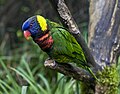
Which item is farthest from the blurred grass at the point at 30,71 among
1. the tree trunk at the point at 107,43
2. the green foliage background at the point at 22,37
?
the tree trunk at the point at 107,43

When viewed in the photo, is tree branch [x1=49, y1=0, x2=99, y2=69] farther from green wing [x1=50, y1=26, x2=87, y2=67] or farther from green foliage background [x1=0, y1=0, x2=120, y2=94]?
green foliage background [x1=0, y1=0, x2=120, y2=94]

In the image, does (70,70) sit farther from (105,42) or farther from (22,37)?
(22,37)

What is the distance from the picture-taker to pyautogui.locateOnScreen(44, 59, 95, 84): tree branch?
1521mm

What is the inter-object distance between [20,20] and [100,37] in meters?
2.00

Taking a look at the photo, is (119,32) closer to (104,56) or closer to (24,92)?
(104,56)

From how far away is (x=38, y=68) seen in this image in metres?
2.93

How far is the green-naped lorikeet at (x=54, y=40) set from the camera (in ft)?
4.45

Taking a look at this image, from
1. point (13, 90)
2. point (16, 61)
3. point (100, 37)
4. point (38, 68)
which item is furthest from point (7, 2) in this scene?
point (100, 37)

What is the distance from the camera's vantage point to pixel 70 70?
62.0 inches

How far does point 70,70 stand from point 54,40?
0.20m

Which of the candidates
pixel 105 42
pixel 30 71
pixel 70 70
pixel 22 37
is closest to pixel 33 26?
pixel 70 70

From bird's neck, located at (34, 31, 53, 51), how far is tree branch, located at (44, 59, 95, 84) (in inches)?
4.4

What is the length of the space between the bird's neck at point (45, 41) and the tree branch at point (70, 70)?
111 mm

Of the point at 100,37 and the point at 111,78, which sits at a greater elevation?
the point at 100,37
